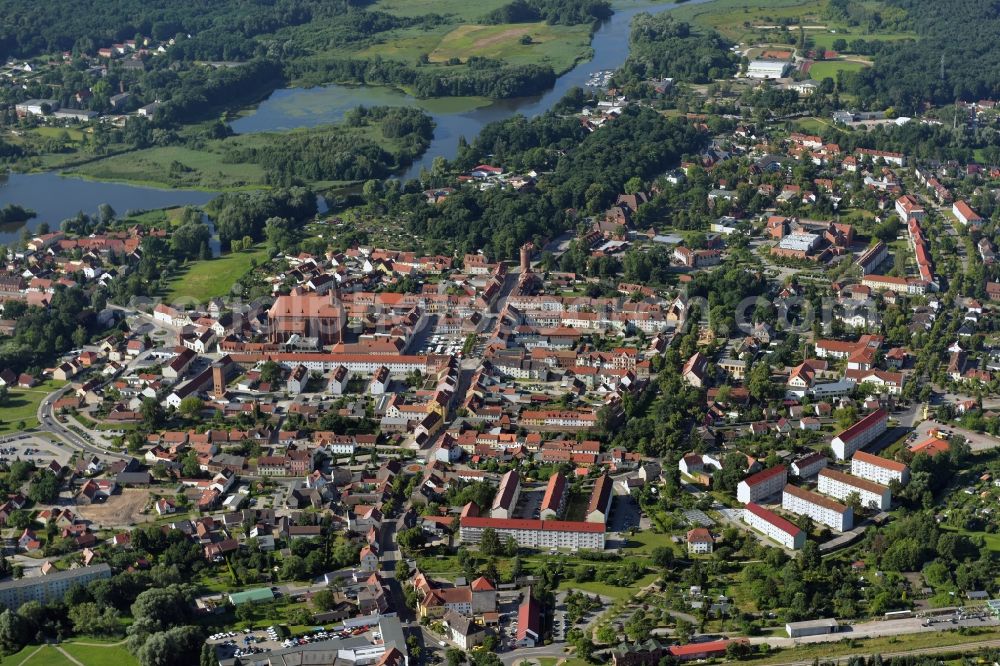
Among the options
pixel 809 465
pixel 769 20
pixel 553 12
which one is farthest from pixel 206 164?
pixel 769 20

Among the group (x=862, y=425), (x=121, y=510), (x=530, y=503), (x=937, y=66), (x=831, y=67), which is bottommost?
(x=121, y=510)

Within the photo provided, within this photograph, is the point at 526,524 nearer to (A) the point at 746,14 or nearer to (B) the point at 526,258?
(B) the point at 526,258

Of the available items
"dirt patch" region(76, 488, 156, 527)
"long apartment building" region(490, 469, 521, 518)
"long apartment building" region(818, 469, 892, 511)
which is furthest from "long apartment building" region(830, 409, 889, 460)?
"dirt patch" region(76, 488, 156, 527)

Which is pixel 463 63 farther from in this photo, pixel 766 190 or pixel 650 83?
pixel 766 190

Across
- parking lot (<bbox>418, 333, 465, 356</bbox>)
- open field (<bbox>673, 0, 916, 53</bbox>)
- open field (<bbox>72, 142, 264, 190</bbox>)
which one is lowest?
open field (<bbox>72, 142, 264, 190</bbox>)

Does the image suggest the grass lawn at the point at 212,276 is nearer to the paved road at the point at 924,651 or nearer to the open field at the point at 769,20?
the paved road at the point at 924,651

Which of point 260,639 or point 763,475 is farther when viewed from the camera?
point 763,475

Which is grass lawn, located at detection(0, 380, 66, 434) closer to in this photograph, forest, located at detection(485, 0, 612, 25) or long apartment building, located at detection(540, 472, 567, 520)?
long apartment building, located at detection(540, 472, 567, 520)
